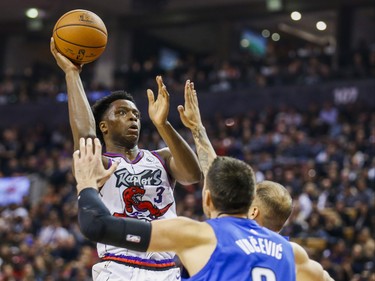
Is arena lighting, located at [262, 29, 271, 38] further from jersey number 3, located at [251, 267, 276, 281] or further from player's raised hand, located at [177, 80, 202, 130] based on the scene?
jersey number 3, located at [251, 267, 276, 281]

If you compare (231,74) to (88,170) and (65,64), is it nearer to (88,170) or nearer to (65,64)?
(65,64)

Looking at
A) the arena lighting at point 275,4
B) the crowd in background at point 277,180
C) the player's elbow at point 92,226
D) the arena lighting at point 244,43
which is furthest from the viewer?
the arena lighting at point 244,43

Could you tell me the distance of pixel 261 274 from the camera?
439 centimetres

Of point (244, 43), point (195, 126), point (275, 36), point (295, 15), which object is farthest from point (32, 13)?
point (195, 126)

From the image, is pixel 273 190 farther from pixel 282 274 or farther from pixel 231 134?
pixel 231 134

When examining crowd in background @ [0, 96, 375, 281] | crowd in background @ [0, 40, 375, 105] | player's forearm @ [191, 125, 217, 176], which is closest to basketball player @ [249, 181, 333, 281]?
player's forearm @ [191, 125, 217, 176]

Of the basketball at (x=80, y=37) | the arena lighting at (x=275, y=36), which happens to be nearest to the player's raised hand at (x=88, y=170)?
the basketball at (x=80, y=37)

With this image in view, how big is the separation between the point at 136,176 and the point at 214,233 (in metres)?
2.44

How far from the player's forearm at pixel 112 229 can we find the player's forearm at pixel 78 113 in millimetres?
1067

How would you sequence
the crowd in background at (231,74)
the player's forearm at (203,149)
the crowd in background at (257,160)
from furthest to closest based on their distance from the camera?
the crowd in background at (231,74)
the crowd in background at (257,160)
the player's forearm at (203,149)

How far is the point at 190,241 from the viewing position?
4.38 meters

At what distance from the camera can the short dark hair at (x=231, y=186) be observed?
448cm

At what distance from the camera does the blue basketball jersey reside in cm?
438

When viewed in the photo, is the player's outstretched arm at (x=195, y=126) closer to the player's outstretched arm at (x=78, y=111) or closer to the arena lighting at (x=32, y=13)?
the player's outstretched arm at (x=78, y=111)
